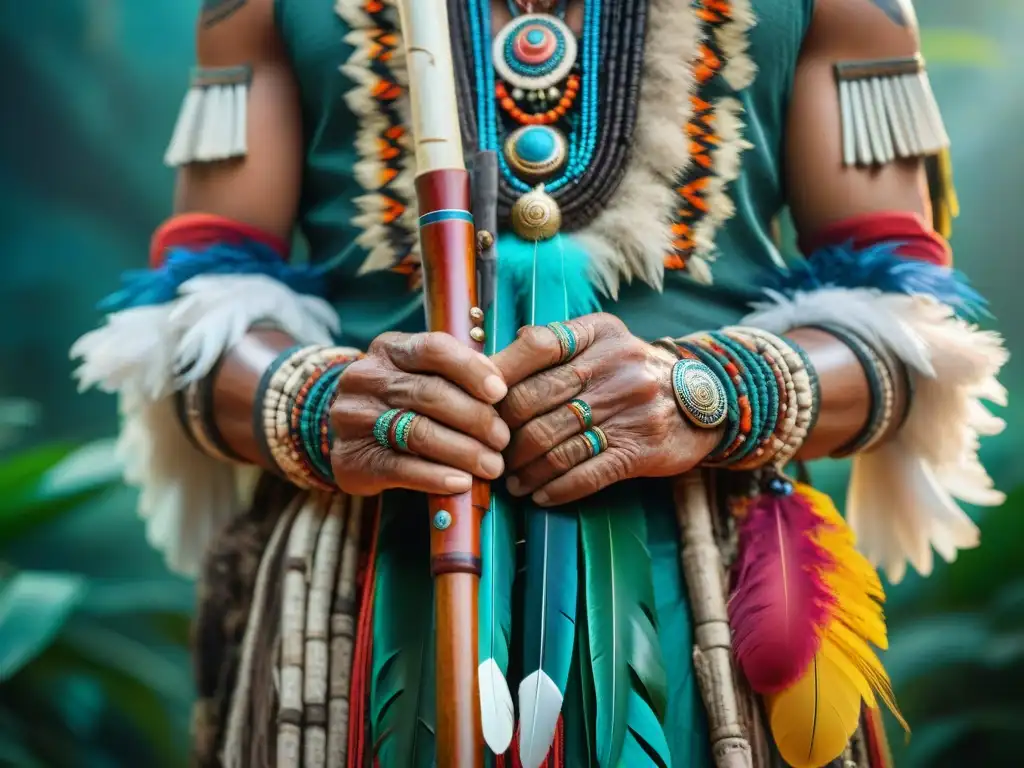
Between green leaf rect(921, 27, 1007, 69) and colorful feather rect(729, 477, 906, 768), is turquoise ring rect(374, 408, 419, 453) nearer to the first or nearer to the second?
colorful feather rect(729, 477, 906, 768)

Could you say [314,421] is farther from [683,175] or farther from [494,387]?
[683,175]

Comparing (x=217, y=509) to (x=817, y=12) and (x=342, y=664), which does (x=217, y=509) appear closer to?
(x=342, y=664)

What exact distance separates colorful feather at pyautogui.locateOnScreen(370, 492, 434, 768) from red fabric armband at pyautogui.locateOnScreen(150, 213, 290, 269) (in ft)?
1.11

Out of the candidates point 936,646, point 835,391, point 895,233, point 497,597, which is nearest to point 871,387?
point 835,391

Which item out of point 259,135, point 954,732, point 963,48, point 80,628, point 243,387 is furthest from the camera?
point 80,628

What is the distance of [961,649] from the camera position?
79.8 inches

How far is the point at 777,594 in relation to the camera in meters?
0.94

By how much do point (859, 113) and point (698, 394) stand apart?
Answer: 40 centimetres

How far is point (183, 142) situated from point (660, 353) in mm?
594

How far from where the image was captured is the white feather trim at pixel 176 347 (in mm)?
1033

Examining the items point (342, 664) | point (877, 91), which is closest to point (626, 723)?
point (342, 664)

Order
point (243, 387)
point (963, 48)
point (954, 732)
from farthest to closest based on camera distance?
point (963, 48) → point (954, 732) → point (243, 387)

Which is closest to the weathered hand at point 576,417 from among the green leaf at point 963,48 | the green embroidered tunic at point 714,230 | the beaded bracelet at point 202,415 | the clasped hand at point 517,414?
the clasped hand at point 517,414

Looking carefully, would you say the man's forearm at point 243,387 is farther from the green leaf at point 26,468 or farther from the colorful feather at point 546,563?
the green leaf at point 26,468
